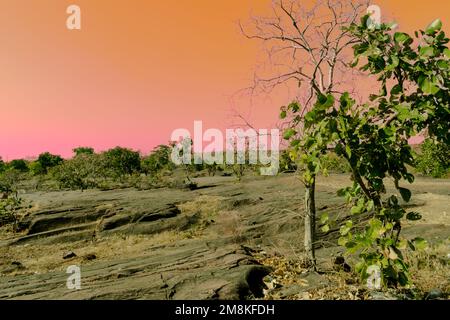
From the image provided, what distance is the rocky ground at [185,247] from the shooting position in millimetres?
5695

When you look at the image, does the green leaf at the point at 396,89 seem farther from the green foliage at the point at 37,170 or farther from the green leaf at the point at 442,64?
the green foliage at the point at 37,170

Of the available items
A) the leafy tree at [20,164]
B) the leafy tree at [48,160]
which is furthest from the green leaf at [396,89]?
the leafy tree at [20,164]

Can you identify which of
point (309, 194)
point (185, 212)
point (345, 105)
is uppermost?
point (345, 105)

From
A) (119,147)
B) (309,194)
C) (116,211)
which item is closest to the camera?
(309,194)

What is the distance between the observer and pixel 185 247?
9.59 meters

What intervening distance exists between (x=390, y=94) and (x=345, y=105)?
84 centimetres

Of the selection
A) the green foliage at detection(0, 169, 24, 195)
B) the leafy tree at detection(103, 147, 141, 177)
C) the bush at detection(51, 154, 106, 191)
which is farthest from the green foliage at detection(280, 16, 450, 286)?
the leafy tree at detection(103, 147, 141, 177)

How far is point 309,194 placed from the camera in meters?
6.72

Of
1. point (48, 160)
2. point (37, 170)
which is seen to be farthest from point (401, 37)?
point (48, 160)

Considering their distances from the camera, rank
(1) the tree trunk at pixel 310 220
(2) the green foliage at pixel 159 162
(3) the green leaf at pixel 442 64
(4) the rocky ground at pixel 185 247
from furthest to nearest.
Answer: (2) the green foliage at pixel 159 162, (1) the tree trunk at pixel 310 220, (4) the rocky ground at pixel 185 247, (3) the green leaf at pixel 442 64

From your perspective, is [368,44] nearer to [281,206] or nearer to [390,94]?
[390,94]

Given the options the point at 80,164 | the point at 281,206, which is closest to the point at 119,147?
the point at 80,164

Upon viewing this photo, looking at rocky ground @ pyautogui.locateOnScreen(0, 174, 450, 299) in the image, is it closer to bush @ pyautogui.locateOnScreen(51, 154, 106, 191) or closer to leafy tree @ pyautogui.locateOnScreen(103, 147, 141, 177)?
bush @ pyautogui.locateOnScreen(51, 154, 106, 191)

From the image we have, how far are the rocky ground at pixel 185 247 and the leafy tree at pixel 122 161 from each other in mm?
15202
